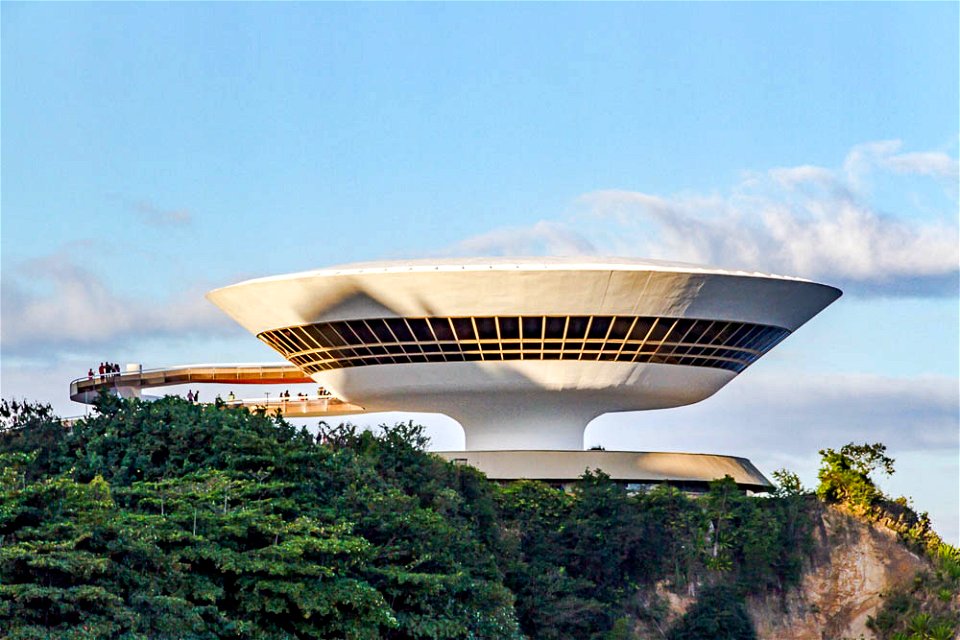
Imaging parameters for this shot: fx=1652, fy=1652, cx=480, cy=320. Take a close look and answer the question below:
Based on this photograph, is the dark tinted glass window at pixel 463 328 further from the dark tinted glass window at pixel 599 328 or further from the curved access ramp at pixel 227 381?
the curved access ramp at pixel 227 381

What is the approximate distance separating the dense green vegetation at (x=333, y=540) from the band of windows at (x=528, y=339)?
389cm

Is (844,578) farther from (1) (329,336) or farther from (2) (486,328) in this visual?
(1) (329,336)

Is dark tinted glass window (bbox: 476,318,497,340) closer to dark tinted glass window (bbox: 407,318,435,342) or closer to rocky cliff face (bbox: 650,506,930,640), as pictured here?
dark tinted glass window (bbox: 407,318,435,342)

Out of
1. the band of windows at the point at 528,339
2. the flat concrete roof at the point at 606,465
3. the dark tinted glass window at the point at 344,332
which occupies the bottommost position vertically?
the flat concrete roof at the point at 606,465

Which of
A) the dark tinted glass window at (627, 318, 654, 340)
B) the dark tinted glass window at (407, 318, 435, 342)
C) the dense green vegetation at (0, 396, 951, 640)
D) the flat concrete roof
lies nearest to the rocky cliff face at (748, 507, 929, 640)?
the dense green vegetation at (0, 396, 951, 640)

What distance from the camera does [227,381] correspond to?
64.6 metres

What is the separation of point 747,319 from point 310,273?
13.1 m

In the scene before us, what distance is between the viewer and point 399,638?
34.4 meters

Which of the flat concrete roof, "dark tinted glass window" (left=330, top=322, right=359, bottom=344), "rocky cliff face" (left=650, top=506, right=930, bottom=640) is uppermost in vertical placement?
"dark tinted glass window" (left=330, top=322, right=359, bottom=344)

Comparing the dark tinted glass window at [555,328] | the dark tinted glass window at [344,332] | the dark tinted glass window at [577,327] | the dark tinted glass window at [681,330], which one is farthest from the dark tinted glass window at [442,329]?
the dark tinted glass window at [681,330]

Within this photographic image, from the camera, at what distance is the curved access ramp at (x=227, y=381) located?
6141cm

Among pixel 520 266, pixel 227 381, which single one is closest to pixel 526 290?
pixel 520 266

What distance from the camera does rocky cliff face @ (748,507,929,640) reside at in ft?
164

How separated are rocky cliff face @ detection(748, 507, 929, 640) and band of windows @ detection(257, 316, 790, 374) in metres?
6.63
